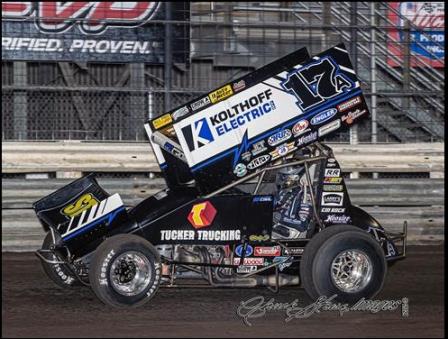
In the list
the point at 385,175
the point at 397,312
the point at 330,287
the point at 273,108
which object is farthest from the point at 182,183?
the point at 385,175

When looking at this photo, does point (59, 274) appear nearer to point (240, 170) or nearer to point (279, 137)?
point (240, 170)

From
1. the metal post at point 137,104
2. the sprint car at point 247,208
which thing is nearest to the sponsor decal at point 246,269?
the sprint car at point 247,208

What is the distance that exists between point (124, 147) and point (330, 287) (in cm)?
436

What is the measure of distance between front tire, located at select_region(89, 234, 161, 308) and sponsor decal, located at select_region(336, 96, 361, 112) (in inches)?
80.4

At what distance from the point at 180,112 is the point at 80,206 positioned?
1.16m

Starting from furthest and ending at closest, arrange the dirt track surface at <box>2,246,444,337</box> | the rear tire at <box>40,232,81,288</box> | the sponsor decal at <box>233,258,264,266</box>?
the rear tire at <box>40,232,81,288</box>
the sponsor decal at <box>233,258,264,266</box>
the dirt track surface at <box>2,246,444,337</box>

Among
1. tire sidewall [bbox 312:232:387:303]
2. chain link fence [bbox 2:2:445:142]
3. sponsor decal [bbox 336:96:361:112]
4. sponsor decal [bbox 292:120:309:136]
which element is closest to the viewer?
tire sidewall [bbox 312:232:387:303]

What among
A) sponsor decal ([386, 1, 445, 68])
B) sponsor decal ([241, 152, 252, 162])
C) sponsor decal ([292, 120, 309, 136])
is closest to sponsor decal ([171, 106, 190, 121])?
sponsor decal ([241, 152, 252, 162])

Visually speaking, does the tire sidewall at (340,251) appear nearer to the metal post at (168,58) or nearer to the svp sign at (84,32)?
the metal post at (168,58)

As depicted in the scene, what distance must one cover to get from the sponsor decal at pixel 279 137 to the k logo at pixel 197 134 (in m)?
0.52

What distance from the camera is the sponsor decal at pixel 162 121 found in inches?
316

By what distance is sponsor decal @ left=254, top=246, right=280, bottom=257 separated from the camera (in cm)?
792

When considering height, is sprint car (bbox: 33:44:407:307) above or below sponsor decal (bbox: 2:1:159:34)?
below

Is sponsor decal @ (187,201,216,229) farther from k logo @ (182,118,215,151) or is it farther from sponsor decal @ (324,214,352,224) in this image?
sponsor decal @ (324,214,352,224)
